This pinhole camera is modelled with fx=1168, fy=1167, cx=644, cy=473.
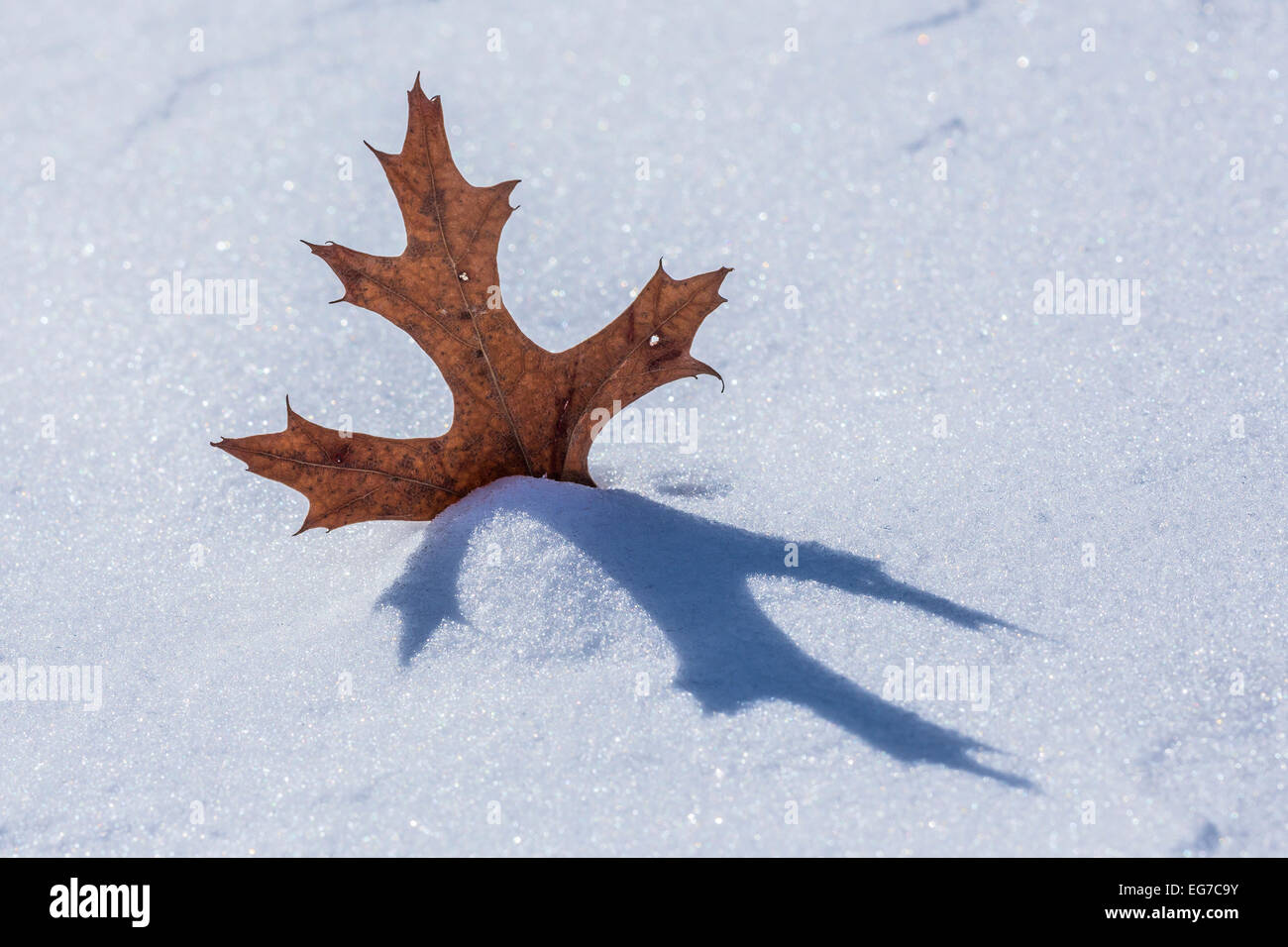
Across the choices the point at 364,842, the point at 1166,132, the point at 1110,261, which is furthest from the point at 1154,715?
the point at 1166,132

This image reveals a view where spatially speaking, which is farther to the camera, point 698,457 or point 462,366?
point 698,457

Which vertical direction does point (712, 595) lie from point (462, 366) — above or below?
below

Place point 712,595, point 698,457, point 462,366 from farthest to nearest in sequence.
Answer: point 698,457
point 462,366
point 712,595

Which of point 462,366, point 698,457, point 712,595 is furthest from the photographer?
point 698,457

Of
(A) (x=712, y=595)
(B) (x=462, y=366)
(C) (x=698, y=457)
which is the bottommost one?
(A) (x=712, y=595)

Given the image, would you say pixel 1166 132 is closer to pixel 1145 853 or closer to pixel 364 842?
pixel 1145 853

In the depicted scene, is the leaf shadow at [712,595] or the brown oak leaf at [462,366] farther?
the brown oak leaf at [462,366]
